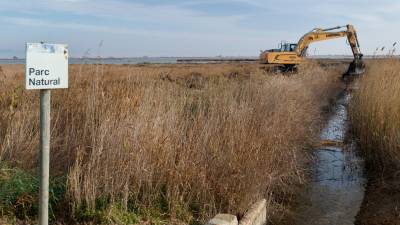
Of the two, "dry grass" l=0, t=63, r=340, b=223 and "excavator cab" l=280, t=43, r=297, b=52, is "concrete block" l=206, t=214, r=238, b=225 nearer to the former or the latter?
"dry grass" l=0, t=63, r=340, b=223

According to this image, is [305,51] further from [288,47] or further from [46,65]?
[46,65]

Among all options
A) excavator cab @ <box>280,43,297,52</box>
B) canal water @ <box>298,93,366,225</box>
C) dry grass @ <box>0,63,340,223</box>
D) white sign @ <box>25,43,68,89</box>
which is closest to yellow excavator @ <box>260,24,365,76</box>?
excavator cab @ <box>280,43,297,52</box>

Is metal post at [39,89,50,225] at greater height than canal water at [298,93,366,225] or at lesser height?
greater

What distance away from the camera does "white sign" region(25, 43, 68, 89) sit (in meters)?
2.73

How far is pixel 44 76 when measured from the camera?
2.83 meters

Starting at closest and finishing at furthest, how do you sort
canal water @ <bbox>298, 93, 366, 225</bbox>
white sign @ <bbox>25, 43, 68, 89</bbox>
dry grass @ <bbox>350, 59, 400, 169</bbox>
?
white sign @ <bbox>25, 43, 68, 89</bbox>
canal water @ <bbox>298, 93, 366, 225</bbox>
dry grass @ <bbox>350, 59, 400, 169</bbox>

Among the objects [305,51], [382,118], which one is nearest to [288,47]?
[305,51]

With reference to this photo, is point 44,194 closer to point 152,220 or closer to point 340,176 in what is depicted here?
point 152,220

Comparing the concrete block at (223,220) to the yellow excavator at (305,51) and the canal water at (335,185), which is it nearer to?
the canal water at (335,185)

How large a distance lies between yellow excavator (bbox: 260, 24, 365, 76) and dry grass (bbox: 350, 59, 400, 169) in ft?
58.5

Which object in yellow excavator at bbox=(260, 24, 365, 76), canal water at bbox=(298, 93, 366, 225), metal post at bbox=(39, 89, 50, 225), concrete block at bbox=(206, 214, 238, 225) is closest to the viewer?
metal post at bbox=(39, 89, 50, 225)

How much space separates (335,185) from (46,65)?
241 inches

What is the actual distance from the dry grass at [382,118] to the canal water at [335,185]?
1.48 ft

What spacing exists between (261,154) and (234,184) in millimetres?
761
